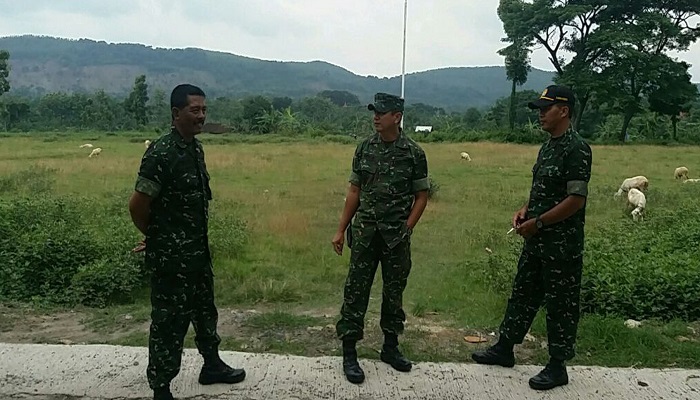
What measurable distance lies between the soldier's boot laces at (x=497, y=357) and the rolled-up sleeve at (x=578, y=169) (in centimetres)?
100

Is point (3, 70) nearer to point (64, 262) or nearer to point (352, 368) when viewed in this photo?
point (64, 262)

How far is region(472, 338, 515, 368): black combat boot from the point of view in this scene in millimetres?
3668

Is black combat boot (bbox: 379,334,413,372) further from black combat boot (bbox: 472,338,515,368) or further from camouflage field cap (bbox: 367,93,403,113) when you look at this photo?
camouflage field cap (bbox: 367,93,403,113)

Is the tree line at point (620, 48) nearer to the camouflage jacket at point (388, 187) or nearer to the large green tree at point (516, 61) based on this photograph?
the large green tree at point (516, 61)

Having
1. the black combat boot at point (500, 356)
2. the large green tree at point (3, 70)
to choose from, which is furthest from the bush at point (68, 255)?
the large green tree at point (3, 70)

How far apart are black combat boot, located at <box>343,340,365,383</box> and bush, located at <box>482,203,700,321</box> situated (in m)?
2.07

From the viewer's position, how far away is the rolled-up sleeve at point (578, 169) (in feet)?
10.5

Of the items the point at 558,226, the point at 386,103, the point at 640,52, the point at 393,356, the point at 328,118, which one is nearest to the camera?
the point at 558,226

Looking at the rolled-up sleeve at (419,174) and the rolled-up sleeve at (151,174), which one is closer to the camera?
the rolled-up sleeve at (151,174)

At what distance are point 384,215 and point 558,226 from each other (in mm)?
883

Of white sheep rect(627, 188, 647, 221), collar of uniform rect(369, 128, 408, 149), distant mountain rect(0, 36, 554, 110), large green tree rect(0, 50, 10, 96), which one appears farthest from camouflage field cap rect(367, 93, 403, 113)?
distant mountain rect(0, 36, 554, 110)

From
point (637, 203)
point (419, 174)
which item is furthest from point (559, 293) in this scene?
point (637, 203)

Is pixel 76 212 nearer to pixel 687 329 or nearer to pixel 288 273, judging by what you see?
pixel 288 273

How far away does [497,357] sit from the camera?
12.1ft
